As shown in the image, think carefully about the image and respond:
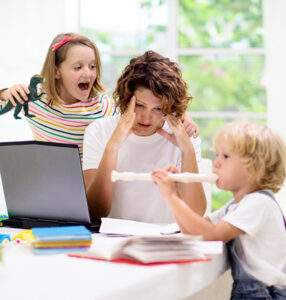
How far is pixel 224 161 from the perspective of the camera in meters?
1.74

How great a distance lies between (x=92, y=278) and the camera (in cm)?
136

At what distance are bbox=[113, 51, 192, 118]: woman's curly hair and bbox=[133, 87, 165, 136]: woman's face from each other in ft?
0.05

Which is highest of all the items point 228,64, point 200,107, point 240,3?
point 240,3

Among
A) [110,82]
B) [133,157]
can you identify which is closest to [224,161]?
[133,157]

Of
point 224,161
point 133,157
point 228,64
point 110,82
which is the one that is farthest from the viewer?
point 228,64

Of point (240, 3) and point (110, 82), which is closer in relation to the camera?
A: point (110, 82)

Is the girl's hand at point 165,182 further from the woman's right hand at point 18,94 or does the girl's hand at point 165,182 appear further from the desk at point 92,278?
the woman's right hand at point 18,94

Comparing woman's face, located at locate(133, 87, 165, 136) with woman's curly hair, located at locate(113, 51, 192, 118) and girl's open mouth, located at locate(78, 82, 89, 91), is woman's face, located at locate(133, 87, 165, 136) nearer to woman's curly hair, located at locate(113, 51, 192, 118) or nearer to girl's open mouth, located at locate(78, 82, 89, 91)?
woman's curly hair, located at locate(113, 51, 192, 118)

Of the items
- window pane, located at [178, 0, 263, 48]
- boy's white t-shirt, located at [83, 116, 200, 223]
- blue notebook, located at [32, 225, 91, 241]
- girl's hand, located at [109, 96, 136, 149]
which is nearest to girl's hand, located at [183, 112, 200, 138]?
boy's white t-shirt, located at [83, 116, 200, 223]

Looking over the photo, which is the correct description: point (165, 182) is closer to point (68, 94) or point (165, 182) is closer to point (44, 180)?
point (44, 180)

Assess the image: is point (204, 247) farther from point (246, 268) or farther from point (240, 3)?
point (240, 3)

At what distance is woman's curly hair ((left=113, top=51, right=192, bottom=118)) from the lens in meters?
2.04

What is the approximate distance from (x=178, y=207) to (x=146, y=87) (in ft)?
1.67

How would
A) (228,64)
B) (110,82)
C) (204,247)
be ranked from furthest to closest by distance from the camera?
(228,64) < (110,82) < (204,247)
